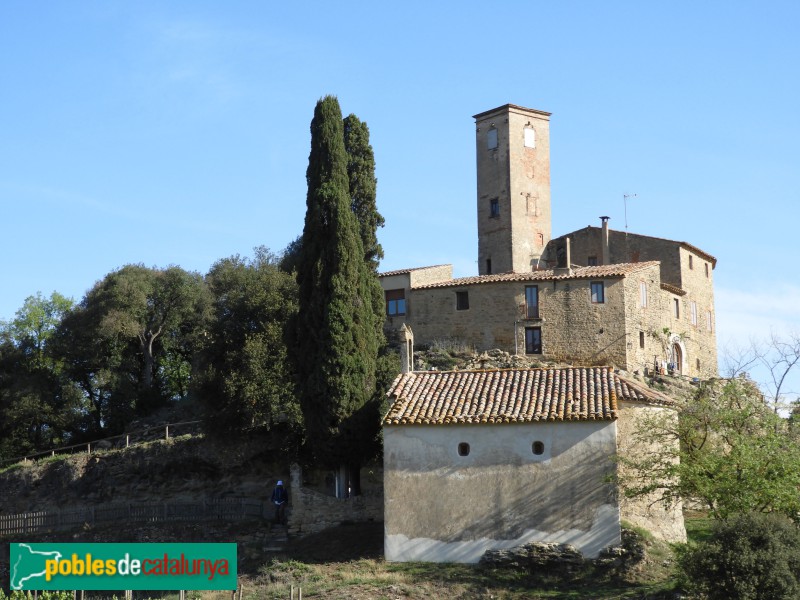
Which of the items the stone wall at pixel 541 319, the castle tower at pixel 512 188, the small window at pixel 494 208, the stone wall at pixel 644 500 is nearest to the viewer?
the stone wall at pixel 644 500

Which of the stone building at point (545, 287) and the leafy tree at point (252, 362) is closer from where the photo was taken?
the leafy tree at point (252, 362)

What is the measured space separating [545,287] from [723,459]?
24823mm

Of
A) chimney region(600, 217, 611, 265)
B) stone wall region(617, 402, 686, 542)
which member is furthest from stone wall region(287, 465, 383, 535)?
chimney region(600, 217, 611, 265)

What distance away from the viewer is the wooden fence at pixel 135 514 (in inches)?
1510

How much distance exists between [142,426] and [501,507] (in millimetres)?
27855

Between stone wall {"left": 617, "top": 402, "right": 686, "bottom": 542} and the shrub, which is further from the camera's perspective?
stone wall {"left": 617, "top": 402, "right": 686, "bottom": 542}

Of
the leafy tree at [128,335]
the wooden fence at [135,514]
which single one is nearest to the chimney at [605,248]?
the leafy tree at [128,335]

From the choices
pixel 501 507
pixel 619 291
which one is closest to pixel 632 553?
pixel 501 507

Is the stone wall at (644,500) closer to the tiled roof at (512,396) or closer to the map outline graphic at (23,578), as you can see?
the tiled roof at (512,396)

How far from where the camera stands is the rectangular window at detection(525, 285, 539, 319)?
5262 cm

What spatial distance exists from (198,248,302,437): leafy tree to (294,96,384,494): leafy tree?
2.07 m

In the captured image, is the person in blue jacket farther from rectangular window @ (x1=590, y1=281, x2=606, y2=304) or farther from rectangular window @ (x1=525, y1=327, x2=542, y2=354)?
rectangular window @ (x1=590, y1=281, x2=606, y2=304)

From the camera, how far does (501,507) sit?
30.8 metres

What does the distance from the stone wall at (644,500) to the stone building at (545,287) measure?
1957 cm
